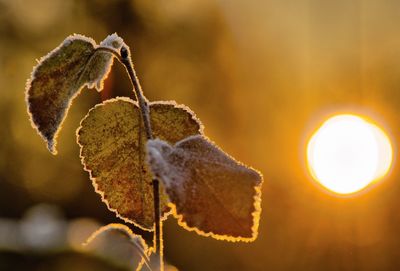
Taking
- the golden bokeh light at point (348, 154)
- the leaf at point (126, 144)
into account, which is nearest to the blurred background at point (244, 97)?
the golden bokeh light at point (348, 154)

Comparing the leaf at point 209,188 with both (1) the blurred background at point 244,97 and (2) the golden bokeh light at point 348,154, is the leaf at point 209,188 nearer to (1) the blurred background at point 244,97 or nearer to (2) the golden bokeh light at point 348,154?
(1) the blurred background at point 244,97

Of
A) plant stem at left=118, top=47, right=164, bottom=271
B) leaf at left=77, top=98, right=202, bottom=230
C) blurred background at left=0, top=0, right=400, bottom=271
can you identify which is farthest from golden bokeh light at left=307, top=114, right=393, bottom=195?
plant stem at left=118, top=47, right=164, bottom=271

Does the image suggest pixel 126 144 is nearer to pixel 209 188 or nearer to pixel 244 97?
pixel 209 188

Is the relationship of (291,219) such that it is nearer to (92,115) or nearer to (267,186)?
(267,186)

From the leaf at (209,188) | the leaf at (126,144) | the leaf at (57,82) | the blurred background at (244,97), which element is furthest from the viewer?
the blurred background at (244,97)

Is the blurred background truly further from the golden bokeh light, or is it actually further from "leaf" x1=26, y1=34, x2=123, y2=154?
"leaf" x1=26, y1=34, x2=123, y2=154

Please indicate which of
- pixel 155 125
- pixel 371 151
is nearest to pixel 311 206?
pixel 371 151
